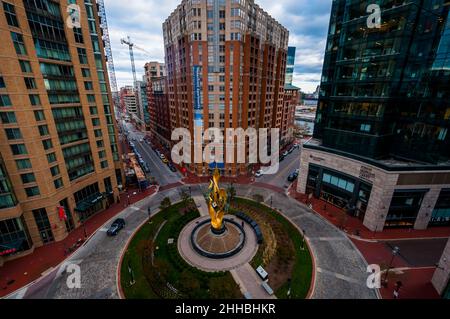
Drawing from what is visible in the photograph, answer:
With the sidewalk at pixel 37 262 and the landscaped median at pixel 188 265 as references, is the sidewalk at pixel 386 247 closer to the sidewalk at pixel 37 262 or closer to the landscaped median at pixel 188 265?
the landscaped median at pixel 188 265

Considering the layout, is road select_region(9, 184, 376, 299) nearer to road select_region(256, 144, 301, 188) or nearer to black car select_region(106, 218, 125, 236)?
black car select_region(106, 218, 125, 236)

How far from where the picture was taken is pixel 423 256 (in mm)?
32312

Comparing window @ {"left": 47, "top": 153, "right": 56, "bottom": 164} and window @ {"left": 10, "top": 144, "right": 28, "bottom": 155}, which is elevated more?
window @ {"left": 10, "top": 144, "right": 28, "bottom": 155}

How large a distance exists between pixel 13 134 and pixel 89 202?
17.8 metres

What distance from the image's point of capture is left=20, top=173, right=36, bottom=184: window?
31339 mm

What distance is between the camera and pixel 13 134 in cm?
2930

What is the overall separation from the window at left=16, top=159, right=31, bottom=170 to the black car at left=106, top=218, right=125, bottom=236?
1678cm

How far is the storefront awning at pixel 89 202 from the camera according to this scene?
3884cm

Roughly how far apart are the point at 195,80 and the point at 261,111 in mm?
26771

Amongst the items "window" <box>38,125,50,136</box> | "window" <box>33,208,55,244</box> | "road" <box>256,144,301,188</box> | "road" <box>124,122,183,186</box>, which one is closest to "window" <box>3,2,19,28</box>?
"window" <box>38,125,50,136</box>

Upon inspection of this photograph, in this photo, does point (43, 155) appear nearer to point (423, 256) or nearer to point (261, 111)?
point (261, 111)

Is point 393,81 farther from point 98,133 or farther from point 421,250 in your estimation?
point 98,133
